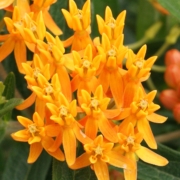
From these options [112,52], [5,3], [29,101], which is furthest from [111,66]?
[5,3]

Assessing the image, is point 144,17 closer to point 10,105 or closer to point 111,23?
point 111,23

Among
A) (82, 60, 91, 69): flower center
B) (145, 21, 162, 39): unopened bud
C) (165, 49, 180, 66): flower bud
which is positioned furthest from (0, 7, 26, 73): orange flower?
(145, 21, 162, 39): unopened bud

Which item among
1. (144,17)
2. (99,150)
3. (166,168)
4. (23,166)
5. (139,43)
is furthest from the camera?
(144,17)

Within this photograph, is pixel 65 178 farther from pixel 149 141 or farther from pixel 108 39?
pixel 108 39

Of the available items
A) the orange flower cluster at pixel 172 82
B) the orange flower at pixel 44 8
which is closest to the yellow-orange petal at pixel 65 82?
the orange flower at pixel 44 8

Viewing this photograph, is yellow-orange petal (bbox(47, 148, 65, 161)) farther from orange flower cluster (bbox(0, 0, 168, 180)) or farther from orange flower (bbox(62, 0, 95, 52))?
orange flower (bbox(62, 0, 95, 52))

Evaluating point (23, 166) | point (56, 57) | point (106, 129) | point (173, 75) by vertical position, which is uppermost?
point (56, 57)

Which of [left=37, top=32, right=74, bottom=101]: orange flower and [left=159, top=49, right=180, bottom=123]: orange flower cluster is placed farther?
[left=159, top=49, right=180, bottom=123]: orange flower cluster

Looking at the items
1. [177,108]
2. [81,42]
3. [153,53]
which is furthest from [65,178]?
[153,53]
